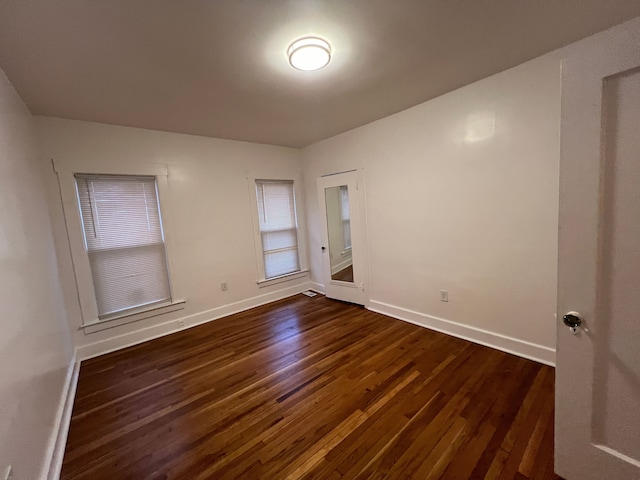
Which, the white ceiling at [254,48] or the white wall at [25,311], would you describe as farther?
the white ceiling at [254,48]

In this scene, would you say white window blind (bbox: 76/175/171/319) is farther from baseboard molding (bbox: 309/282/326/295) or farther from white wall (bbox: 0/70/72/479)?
baseboard molding (bbox: 309/282/326/295)

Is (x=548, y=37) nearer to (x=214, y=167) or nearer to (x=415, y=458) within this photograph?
(x=415, y=458)

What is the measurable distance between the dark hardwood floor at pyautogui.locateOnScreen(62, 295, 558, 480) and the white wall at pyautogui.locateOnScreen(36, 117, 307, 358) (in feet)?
2.27

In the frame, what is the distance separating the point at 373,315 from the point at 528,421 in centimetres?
193

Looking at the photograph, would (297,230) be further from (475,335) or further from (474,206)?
(475,335)

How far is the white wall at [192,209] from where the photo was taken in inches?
105

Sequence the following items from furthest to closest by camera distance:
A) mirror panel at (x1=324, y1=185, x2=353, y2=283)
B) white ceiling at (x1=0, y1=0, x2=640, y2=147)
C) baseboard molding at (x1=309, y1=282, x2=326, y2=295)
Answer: baseboard molding at (x1=309, y1=282, x2=326, y2=295) < mirror panel at (x1=324, y1=185, x2=353, y2=283) < white ceiling at (x1=0, y1=0, x2=640, y2=147)

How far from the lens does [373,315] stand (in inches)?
136

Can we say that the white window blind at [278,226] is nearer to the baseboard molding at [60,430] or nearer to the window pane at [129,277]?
the window pane at [129,277]

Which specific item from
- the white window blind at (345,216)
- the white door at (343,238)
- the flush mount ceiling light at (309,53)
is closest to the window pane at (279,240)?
the white door at (343,238)

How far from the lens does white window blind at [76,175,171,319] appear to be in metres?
2.82

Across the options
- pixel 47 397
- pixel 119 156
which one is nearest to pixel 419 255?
pixel 47 397

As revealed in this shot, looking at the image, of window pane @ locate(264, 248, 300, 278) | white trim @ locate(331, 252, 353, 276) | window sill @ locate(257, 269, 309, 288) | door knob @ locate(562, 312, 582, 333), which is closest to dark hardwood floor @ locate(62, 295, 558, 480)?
door knob @ locate(562, 312, 582, 333)

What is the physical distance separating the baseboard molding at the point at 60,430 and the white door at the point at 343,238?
3085 mm
